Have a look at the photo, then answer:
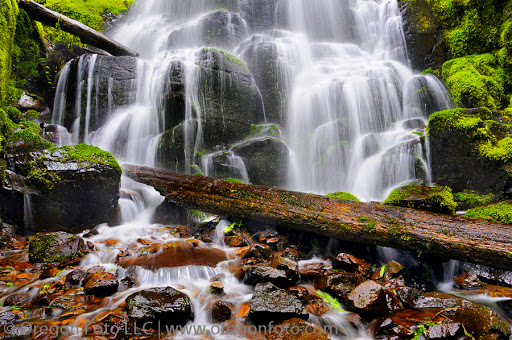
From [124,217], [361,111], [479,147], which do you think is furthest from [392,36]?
[124,217]

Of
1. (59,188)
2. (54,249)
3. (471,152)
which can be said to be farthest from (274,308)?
(471,152)

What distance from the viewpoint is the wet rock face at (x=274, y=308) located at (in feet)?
8.34

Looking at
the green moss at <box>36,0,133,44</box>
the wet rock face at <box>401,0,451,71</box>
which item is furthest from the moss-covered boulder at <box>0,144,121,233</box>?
the wet rock face at <box>401,0,451,71</box>

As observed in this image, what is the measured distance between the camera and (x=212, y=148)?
9.16 m

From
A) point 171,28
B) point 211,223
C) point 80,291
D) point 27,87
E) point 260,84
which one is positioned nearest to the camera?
point 80,291

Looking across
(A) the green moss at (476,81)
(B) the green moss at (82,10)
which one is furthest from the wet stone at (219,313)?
(B) the green moss at (82,10)

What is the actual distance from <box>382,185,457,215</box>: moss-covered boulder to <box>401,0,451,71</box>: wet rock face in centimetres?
1040

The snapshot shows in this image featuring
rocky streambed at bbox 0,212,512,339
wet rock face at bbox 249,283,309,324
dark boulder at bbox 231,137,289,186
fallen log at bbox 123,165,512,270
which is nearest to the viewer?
rocky streambed at bbox 0,212,512,339

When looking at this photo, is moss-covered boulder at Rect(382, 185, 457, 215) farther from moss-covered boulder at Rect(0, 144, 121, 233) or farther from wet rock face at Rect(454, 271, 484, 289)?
moss-covered boulder at Rect(0, 144, 121, 233)

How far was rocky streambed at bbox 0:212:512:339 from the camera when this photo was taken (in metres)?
2.43

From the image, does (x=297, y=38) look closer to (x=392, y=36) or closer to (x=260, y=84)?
(x=392, y=36)

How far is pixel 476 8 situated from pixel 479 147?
27.3 ft

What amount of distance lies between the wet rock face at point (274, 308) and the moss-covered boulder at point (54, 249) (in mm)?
2939

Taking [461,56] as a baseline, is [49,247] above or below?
below
